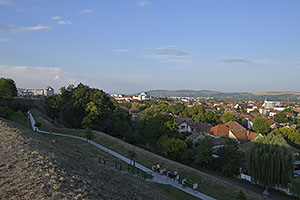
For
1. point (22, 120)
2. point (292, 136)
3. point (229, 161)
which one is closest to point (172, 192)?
point (229, 161)

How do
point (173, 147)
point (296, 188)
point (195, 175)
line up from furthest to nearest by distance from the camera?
point (173, 147), point (195, 175), point (296, 188)

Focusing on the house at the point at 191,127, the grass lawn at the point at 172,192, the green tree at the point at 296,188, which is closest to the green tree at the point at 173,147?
the grass lawn at the point at 172,192

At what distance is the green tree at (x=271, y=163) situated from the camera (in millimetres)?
17859

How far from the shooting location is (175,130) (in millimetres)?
28125

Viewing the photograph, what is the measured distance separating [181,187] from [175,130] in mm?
13363

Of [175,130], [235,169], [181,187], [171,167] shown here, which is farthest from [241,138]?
[181,187]

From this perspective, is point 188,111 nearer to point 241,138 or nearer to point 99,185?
point 241,138

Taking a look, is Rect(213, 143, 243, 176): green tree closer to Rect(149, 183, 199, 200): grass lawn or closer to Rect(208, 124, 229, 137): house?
Rect(149, 183, 199, 200): grass lawn

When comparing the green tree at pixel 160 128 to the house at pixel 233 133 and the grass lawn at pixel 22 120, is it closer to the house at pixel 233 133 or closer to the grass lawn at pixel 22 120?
the house at pixel 233 133

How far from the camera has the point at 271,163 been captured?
18000 millimetres

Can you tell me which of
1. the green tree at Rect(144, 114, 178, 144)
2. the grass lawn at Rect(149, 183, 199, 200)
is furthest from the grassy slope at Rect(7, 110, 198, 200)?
the green tree at Rect(144, 114, 178, 144)

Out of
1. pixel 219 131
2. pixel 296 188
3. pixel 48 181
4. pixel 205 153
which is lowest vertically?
pixel 219 131

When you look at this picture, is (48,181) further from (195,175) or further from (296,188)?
(296,188)

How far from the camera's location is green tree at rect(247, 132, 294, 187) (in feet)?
58.6
